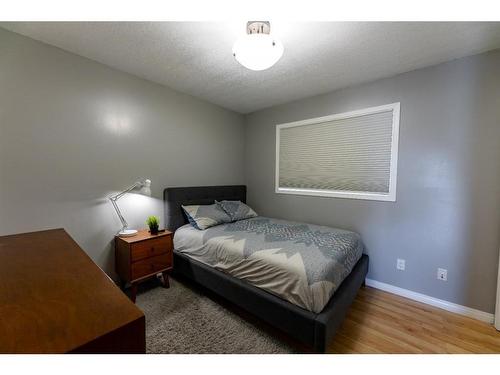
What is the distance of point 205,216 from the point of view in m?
2.51

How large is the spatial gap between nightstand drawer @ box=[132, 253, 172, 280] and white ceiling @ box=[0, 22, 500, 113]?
6.53ft

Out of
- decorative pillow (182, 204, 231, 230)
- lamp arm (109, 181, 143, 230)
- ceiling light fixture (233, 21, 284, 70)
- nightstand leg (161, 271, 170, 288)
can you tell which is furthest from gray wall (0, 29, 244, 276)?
ceiling light fixture (233, 21, 284, 70)

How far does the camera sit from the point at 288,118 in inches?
121

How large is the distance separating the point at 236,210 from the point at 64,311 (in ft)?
7.70

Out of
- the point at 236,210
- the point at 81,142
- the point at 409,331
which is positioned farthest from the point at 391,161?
the point at 81,142

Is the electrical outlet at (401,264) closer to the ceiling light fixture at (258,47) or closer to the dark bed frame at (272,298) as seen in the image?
the dark bed frame at (272,298)

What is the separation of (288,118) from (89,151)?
253cm

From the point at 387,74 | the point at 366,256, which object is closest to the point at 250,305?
the point at 366,256

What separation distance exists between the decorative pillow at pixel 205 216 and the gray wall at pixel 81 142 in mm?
409

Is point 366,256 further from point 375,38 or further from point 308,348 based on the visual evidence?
point 375,38

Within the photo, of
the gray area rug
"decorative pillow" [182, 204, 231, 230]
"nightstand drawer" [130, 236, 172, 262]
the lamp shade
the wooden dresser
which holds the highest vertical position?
the lamp shade

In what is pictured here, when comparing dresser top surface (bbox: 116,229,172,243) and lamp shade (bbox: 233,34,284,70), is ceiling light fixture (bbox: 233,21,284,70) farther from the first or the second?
dresser top surface (bbox: 116,229,172,243)

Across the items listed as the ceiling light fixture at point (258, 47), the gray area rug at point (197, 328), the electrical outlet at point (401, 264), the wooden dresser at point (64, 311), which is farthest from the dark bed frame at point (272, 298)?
the ceiling light fixture at point (258, 47)

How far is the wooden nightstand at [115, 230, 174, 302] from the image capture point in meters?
1.93
